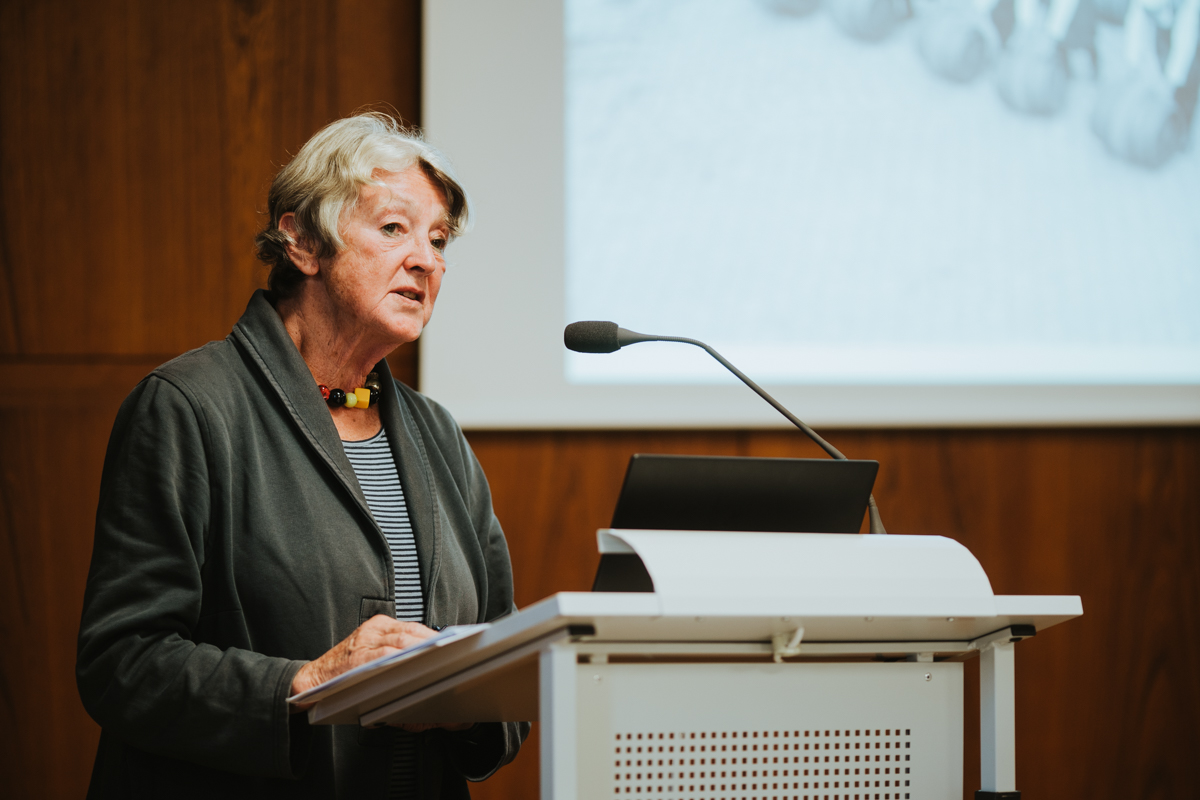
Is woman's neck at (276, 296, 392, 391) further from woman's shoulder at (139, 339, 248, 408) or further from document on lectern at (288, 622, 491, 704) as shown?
document on lectern at (288, 622, 491, 704)

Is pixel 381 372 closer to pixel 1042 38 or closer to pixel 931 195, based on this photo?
pixel 931 195

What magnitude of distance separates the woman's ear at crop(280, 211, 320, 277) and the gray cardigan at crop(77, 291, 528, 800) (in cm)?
9

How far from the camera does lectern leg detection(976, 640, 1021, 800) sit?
100cm

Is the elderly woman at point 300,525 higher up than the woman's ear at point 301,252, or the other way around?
the woman's ear at point 301,252

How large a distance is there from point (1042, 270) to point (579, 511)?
1282 millimetres

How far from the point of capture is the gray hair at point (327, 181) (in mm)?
1513

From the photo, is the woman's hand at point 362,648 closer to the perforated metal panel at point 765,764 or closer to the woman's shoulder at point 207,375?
the perforated metal panel at point 765,764

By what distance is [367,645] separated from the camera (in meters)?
1.01

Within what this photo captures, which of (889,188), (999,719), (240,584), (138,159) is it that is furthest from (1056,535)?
(138,159)

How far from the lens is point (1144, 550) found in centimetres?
245

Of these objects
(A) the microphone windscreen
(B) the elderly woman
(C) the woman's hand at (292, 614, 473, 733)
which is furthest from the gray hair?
(C) the woman's hand at (292, 614, 473, 733)

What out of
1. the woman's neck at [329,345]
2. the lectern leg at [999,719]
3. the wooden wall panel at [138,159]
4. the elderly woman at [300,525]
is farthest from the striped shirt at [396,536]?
the wooden wall panel at [138,159]

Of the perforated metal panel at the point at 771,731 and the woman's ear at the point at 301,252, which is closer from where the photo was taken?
the perforated metal panel at the point at 771,731

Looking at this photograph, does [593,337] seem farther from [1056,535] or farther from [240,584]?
[1056,535]
